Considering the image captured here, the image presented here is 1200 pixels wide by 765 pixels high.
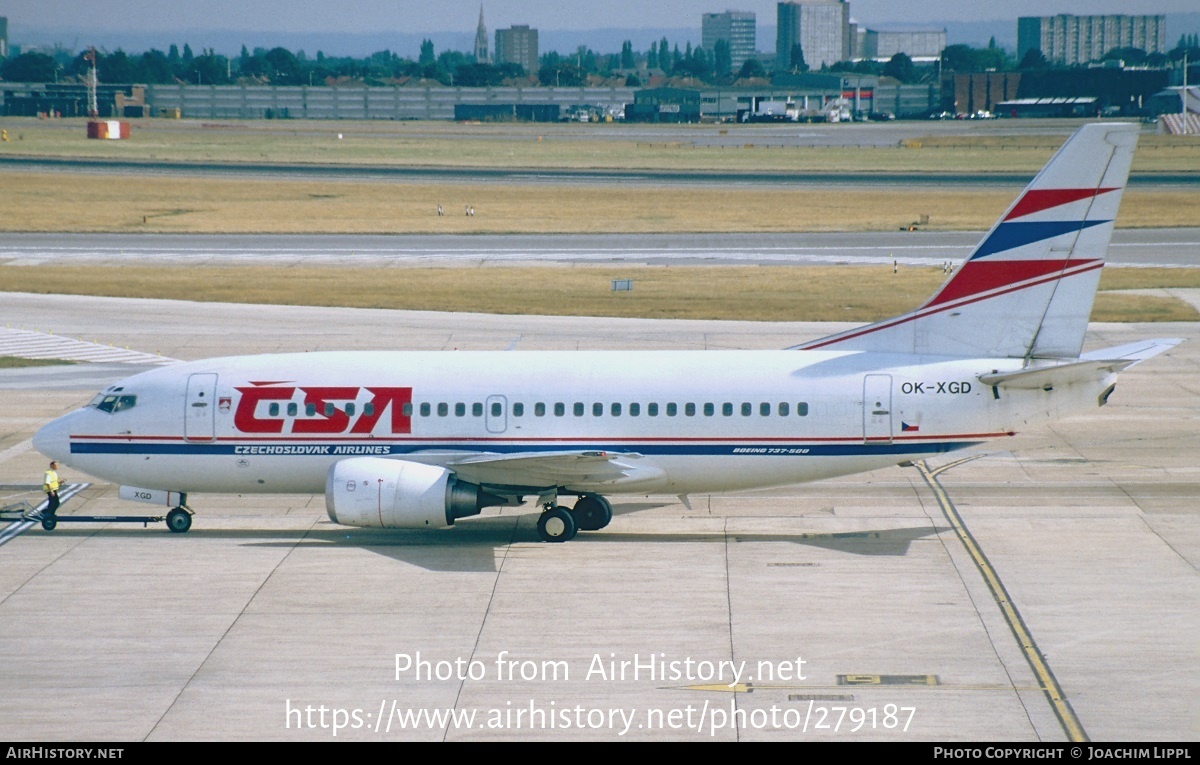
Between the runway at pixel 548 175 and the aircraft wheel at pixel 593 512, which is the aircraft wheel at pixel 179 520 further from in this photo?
the runway at pixel 548 175

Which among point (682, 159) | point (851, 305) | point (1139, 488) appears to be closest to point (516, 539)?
point (1139, 488)

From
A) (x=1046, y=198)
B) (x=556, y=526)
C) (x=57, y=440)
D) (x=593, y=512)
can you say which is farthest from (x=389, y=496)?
(x=1046, y=198)

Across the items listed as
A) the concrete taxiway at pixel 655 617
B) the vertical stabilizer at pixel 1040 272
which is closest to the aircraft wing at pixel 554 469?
the concrete taxiway at pixel 655 617

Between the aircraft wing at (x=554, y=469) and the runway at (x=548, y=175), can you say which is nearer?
the aircraft wing at (x=554, y=469)

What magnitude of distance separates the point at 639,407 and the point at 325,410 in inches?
270

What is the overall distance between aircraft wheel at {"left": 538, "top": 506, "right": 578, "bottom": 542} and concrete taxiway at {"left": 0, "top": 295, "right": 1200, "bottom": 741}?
1.06 feet

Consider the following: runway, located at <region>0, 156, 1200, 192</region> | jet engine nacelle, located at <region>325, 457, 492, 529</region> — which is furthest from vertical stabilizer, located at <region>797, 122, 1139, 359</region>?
runway, located at <region>0, 156, 1200, 192</region>

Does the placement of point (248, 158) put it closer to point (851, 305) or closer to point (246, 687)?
point (851, 305)

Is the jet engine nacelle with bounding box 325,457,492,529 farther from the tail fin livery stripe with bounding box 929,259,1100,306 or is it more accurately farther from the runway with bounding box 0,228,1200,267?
the runway with bounding box 0,228,1200,267

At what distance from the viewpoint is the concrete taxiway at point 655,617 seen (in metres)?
19.9

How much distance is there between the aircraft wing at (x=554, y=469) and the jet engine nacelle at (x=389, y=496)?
78 centimetres

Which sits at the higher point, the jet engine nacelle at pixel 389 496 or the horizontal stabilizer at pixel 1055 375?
the horizontal stabilizer at pixel 1055 375
